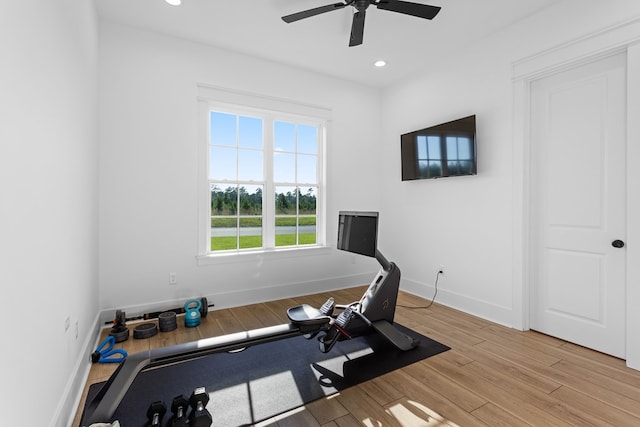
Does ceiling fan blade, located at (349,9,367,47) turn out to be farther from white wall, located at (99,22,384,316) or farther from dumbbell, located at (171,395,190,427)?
dumbbell, located at (171,395,190,427)

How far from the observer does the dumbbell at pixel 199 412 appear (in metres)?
1.67

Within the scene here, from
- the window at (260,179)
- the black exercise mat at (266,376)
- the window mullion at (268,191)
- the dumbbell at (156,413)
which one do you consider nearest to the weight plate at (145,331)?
the black exercise mat at (266,376)

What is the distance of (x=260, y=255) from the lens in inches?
157

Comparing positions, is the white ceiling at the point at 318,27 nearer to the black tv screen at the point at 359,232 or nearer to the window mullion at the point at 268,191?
the window mullion at the point at 268,191

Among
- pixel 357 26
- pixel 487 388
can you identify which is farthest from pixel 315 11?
pixel 487 388

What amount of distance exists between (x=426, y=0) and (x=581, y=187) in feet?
7.13

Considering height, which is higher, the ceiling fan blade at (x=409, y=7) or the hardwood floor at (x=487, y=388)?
the ceiling fan blade at (x=409, y=7)

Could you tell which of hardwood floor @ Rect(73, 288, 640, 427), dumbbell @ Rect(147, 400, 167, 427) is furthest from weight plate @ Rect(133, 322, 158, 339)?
dumbbell @ Rect(147, 400, 167, 427)

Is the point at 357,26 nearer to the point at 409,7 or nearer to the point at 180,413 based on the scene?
the point at 409,7

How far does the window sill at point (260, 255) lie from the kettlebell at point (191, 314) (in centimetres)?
47

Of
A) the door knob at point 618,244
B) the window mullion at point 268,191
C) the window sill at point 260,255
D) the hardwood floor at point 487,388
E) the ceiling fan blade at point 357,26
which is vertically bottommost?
the hardwood floor at point 487,388

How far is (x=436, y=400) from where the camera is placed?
203 centimetres

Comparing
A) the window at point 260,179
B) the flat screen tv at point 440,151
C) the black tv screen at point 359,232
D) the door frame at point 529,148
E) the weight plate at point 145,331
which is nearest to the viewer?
the door frame at point 529,148

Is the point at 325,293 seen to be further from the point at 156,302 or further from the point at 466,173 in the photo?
the point at 466,173
